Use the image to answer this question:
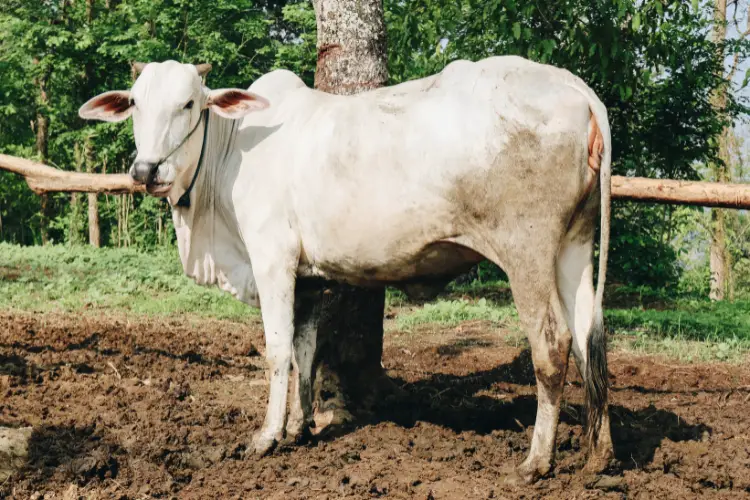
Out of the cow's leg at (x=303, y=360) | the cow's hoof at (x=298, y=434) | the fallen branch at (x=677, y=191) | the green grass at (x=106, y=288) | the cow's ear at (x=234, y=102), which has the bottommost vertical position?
the green grass at (x=106, y=288)

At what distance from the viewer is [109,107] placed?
4.92m

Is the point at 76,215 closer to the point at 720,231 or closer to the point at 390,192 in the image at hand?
the point at 720,231

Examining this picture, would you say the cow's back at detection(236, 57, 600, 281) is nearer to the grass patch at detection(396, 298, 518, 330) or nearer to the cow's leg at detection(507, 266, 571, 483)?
the cow's leg at detection(507, 266, 571, 483)

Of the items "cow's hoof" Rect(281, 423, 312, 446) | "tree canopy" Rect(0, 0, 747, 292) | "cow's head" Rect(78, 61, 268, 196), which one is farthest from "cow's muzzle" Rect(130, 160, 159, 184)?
"tree canopy" Rect(0, 0, 747, 292)

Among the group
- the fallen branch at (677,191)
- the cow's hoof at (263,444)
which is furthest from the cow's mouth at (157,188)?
the cow's hoof at (263,444)

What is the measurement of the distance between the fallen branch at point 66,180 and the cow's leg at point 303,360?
1.58m

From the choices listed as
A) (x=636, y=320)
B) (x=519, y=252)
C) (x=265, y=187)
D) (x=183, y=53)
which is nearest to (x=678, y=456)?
(x=519, y=252)

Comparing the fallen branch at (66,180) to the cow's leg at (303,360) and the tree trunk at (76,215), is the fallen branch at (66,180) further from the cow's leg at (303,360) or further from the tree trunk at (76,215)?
the tree trunk at (76,215)

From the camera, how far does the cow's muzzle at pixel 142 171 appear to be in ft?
14.2

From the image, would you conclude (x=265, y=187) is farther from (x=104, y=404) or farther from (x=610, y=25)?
(x=610, y=25)

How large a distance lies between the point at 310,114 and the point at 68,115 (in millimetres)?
19161

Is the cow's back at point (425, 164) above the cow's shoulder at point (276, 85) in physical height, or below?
below

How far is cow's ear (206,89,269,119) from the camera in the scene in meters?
4.61

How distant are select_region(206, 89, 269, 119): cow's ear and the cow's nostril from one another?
0.54 m
